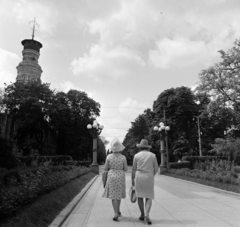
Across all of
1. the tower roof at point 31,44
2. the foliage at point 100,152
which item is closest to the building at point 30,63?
the tower roof at point 31,44

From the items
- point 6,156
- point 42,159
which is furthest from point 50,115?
point 6,156

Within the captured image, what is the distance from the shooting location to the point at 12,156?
1192cm

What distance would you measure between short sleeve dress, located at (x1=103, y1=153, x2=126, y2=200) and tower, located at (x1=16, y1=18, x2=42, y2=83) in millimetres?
51289

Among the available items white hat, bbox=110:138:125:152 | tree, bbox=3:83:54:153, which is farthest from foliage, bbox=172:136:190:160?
white hat, bbox=110:138:125:152

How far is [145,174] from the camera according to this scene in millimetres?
5438

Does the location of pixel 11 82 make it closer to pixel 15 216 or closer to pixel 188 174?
pixel 188 174

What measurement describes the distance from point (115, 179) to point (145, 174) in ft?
2.24

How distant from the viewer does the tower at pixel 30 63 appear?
54.8 m

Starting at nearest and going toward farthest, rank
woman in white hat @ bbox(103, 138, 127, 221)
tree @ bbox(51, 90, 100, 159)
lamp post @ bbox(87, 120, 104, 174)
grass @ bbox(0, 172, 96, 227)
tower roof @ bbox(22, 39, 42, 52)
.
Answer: grass @ bbox(0, 172, 96, 227)
woman in white hat @ bbox(103, 138, 127, 221)
lamp post @ bbox(87, 120, 104, 174)
tree @ bbox(51, 90, 100, 159)
tower roof @ bbox(22, 39, 42, 52)

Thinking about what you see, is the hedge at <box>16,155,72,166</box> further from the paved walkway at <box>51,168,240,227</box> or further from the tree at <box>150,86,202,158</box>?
the tree at <box>150,86,202,158</box>

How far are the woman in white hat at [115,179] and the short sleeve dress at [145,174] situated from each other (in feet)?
1.06

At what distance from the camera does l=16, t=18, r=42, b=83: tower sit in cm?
5484

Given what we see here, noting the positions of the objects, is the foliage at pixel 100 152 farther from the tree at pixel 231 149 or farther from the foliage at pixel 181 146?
the tree at pixel 231 149

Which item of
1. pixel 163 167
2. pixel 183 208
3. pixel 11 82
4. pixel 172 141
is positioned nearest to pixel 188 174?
pixel 163 167
